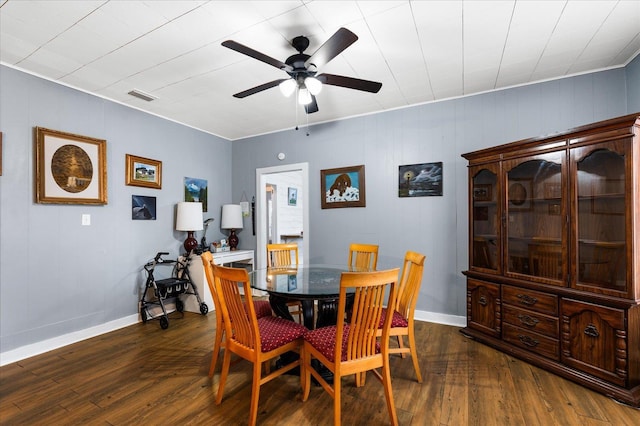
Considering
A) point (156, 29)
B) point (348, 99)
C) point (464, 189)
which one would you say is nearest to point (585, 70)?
point (464, 189)

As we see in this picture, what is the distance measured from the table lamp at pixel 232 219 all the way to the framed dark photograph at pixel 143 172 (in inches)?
42.6

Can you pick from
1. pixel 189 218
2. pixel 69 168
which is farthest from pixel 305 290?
pixel 69 168

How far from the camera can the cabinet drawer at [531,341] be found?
7.98 feet

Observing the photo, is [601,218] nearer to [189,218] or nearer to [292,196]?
[189,218]

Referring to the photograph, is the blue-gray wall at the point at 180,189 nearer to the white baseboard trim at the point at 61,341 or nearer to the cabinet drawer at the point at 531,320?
the white baseboard trim at the point at 61,341

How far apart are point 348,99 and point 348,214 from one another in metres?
1.52

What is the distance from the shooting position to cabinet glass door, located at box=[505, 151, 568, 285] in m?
2.47

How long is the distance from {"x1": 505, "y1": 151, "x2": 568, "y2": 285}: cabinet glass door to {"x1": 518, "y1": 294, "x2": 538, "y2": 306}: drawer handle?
17 centimetres

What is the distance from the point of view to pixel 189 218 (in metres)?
4.09

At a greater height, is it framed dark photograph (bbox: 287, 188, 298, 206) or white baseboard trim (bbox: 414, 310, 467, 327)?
framed dark photograph (bbox: 287, 188, 298, 206)

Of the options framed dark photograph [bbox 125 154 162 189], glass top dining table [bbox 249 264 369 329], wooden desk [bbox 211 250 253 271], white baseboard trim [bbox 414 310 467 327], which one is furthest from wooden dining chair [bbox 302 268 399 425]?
framed dark photograph [bbox 125 154 162 189]

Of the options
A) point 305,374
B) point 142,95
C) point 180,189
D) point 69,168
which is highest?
point 142,95

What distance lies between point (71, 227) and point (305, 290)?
2.72 metres

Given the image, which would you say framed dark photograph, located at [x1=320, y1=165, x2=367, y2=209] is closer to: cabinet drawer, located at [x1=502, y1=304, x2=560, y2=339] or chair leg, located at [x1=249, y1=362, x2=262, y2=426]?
cabinet drawer, located at [x1=502, y1=304, x2=560, y2=339]
